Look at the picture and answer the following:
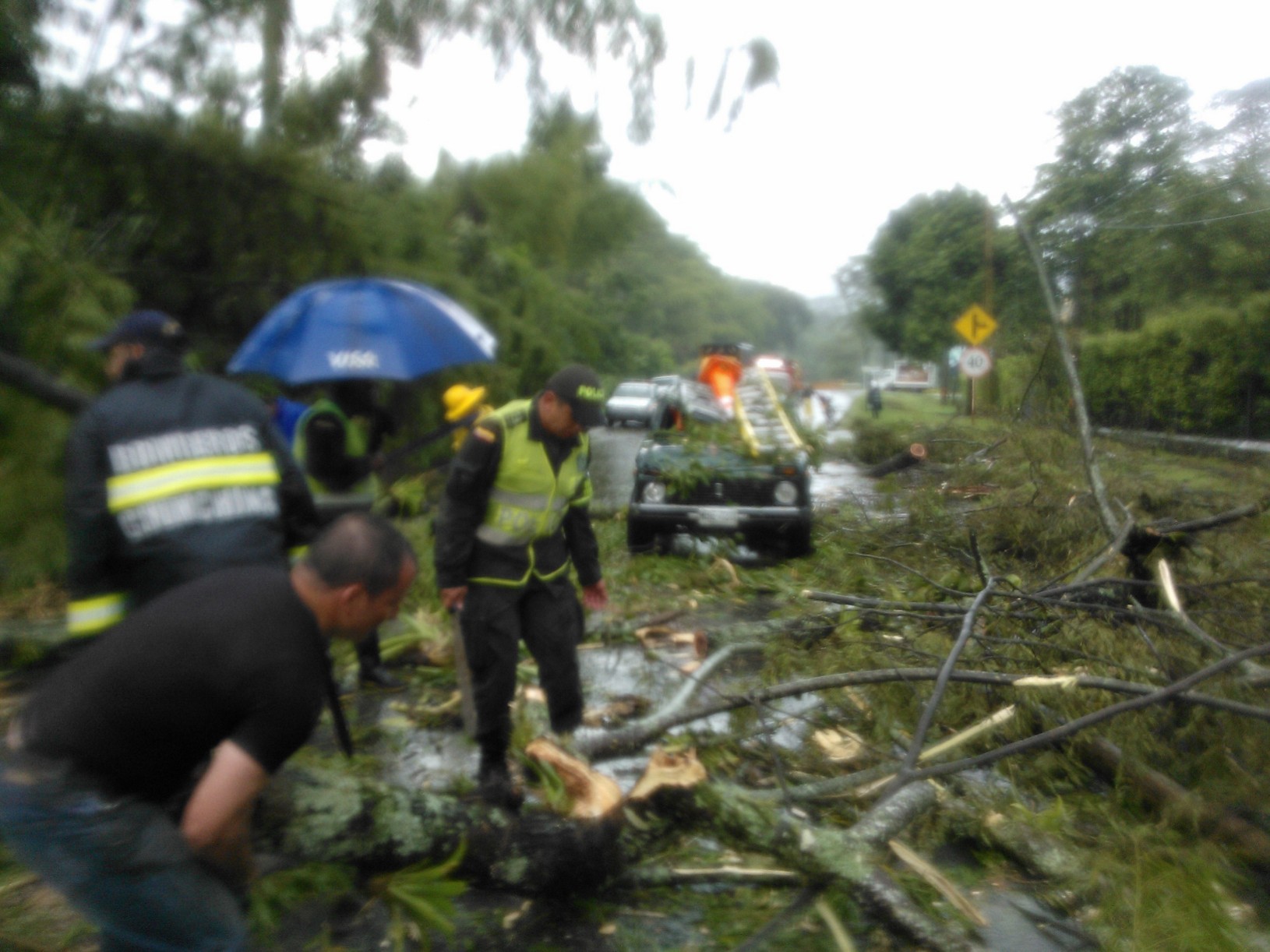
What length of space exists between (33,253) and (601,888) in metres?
3.70

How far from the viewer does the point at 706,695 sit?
468cm

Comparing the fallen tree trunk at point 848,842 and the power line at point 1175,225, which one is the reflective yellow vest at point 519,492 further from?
the power line at point 1175,225

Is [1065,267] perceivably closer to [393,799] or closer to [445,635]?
[445,635]

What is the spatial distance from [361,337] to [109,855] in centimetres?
363

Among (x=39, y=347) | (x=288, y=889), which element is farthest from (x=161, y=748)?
(x=39, y=347)

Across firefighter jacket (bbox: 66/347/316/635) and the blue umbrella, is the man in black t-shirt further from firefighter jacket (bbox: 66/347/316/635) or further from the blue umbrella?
the blue umbrella

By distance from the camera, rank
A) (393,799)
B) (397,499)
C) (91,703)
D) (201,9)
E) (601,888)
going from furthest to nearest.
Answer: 1. (397,499)
2. (201,9)
3. (601,888)
4. (393,799)
5. (91,703)

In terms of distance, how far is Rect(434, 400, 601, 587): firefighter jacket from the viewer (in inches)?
152

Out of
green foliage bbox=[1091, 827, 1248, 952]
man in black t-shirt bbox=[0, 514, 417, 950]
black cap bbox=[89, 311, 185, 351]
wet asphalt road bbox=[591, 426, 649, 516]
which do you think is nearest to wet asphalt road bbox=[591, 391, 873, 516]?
wet asphalt road bbox=[591, 426, 649, 516]

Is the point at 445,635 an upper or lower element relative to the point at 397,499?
lower

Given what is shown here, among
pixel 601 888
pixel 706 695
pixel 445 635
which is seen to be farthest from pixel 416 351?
pixel 601 888

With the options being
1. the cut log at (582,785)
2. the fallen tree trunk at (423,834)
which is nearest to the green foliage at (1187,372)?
the cut log at (582,785)

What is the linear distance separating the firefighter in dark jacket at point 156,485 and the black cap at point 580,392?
4.16 feet

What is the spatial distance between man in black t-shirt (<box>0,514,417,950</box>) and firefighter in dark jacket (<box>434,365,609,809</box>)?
1.82 m
